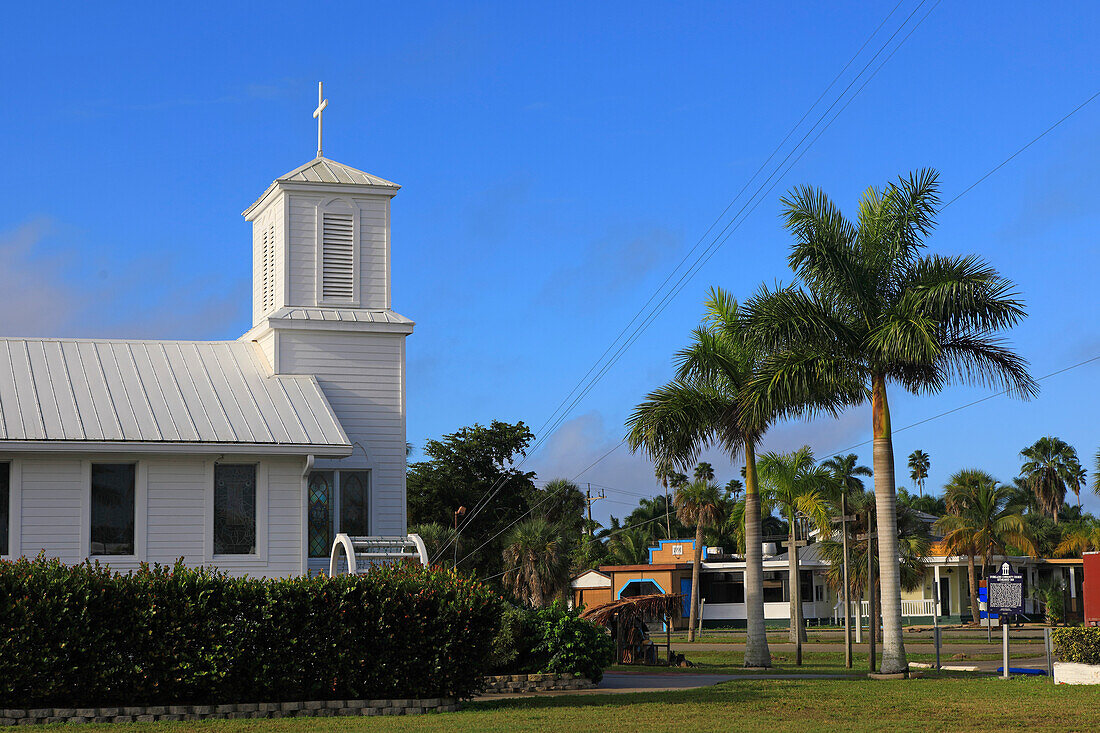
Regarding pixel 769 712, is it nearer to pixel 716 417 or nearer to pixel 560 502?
pixel 716 417

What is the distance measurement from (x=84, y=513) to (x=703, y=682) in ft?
36.9

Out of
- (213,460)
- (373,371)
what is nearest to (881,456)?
(373,371)

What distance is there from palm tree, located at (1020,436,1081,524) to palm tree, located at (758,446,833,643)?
54.7 meters

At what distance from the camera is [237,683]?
16.8m

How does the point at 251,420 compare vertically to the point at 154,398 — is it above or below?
below

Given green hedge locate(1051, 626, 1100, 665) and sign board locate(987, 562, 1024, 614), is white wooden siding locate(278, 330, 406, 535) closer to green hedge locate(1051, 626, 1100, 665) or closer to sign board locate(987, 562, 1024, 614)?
sign board locate(987, 562, 1024, 614)

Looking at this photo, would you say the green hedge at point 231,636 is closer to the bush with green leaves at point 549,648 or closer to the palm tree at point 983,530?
the bush with green leaves at point 549,648

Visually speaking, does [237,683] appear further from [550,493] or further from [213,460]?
[550,493]

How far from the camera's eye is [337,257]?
25.7m

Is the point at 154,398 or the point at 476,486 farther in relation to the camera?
the point at 476,486

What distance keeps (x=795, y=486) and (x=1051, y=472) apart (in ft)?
196

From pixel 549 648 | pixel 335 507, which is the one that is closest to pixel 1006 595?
pixel 549 648

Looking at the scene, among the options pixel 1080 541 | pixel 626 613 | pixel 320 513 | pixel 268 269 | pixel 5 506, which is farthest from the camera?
pixel 1080 541

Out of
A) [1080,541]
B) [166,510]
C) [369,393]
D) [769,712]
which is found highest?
[369,393]
